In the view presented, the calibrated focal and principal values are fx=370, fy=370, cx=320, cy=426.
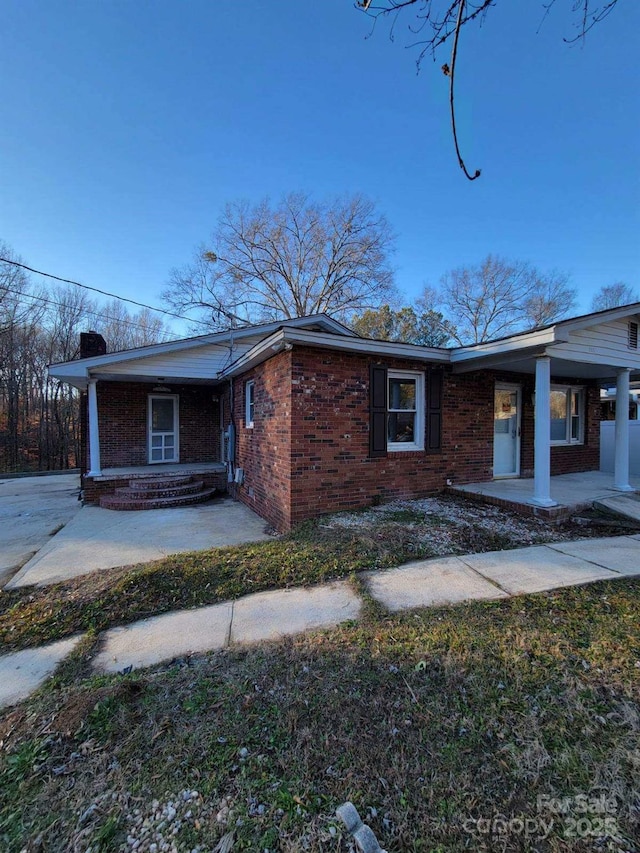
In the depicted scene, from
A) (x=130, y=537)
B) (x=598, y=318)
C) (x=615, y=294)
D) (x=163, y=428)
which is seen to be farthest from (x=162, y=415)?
(x=615, y=294)

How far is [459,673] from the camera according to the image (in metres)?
2.22

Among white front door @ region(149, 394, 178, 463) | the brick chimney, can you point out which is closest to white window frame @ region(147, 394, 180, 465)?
white front door @ region(149, 394, 178, 463)

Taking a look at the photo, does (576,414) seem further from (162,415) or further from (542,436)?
(162,415)

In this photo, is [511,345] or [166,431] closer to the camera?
[511,345]

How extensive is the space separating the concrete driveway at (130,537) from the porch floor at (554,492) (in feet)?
12.6

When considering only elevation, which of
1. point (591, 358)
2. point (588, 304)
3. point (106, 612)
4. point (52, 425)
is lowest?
point (106, 612)

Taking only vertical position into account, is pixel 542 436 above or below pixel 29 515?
above

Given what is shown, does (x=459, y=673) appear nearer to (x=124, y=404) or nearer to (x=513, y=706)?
(x=513, y=706)

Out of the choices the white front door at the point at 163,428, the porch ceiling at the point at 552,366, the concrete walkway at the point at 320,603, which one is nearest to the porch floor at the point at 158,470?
the white front door at the point at 163,428

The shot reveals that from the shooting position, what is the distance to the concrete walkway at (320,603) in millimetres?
2625

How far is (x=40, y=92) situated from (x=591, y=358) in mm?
10546

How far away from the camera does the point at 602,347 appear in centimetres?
640

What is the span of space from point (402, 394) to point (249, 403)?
326cm

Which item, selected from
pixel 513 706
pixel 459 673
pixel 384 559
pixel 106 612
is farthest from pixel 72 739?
pixel 384 559
